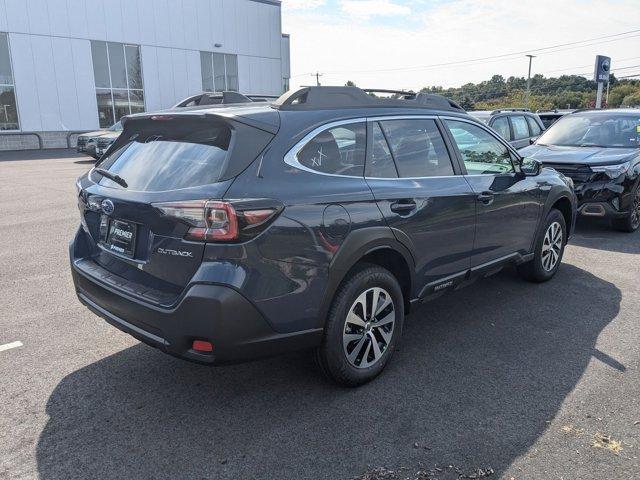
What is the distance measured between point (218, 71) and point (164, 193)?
3016 centimetres

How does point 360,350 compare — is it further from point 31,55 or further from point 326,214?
point 31,55

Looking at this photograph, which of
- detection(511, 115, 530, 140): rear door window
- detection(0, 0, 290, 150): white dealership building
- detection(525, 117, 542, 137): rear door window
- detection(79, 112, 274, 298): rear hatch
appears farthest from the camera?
detection(0, 0, 290, 150): white dealership building

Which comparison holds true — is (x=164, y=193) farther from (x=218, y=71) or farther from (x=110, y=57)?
(x=218, y=71)

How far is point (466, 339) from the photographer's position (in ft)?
13.8

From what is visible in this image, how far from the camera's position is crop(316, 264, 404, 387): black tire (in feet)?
10.5

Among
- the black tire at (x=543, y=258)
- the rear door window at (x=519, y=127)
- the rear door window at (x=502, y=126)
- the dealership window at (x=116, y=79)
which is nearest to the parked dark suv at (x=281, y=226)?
the black tire at (x=543, y=258)

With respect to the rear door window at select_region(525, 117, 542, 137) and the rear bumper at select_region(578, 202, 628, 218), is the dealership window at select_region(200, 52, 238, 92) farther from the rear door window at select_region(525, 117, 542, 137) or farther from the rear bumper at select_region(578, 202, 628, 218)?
Answer: the rear bumper at select_region(578, 202, 628, 218)

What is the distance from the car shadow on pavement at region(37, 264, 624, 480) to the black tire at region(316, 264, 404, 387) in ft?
0.46

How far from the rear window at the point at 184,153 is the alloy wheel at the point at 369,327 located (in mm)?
1148

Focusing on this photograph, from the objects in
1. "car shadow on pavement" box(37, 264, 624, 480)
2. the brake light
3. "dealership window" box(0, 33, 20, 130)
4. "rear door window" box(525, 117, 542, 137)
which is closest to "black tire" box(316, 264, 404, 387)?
"car shadow on pavement" box(37, 264, 624, 480)

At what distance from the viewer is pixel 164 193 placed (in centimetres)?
292

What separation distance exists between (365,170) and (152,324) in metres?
1.60

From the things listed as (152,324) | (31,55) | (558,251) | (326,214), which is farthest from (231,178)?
(31,55)

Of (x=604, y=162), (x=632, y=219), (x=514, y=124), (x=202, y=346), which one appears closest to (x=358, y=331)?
(x=202, y=346)
